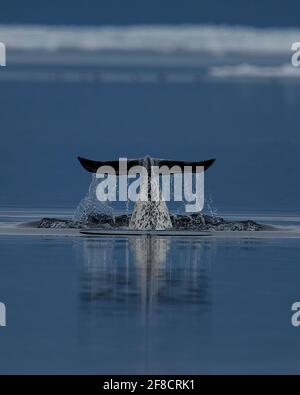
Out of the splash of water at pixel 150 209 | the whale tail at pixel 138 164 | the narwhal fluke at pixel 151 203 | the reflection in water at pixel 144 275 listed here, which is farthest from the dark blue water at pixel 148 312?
the splash of water at pixel 150 209

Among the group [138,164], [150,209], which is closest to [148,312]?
[138,164]

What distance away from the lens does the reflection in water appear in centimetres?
1563

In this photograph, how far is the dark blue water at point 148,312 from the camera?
11953 millimetres

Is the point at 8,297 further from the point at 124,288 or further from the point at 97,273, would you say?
the point at 97,273

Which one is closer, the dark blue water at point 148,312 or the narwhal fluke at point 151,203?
the dark blue water at point 148,312

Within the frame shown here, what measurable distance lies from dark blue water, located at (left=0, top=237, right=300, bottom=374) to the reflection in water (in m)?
0.02

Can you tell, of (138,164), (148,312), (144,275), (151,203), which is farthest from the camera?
(151,203)

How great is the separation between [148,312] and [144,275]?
4.29 m

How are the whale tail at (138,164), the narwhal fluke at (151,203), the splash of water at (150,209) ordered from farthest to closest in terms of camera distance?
the splash of water at (150,209), the narwhal fluke at (151,203), the whale tail at (138,164)

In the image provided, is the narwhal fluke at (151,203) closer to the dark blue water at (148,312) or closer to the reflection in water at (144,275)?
the reflection in water at (144,275)

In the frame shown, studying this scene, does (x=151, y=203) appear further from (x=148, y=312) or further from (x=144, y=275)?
(x=148, y=312)

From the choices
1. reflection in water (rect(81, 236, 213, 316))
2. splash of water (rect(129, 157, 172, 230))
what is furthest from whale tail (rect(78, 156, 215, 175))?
reflection in water (rect(81, 236, 213, 316))

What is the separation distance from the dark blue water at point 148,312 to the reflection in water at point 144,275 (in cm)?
2

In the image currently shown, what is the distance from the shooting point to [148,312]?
14664 mm
